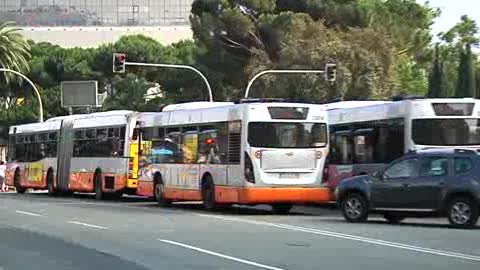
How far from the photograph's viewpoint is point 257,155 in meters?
23.0

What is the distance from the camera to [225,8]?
52406 millimetres

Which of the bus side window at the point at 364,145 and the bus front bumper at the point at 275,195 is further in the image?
the bus side window at the point at 364,145

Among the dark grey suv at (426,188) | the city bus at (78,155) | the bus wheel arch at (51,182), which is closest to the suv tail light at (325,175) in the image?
the dark grey suv at (426,188)

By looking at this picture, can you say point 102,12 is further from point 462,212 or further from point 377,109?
point 462,212

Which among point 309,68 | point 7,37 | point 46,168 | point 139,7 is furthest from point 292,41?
point 139,7

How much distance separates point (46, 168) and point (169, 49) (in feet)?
135

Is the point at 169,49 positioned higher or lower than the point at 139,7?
lower

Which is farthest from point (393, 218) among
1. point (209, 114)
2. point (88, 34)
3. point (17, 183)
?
point (88, 34)

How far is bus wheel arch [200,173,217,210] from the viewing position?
24.6 metres

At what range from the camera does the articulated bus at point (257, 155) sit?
23047 millimetres

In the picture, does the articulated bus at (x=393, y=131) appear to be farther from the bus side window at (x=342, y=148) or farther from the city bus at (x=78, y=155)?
the city bus at (x=78, y=155)

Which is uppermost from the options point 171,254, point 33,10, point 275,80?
point 33,10

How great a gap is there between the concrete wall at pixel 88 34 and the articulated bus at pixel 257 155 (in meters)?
92.0

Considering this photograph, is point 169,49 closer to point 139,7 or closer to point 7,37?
point 7,37
